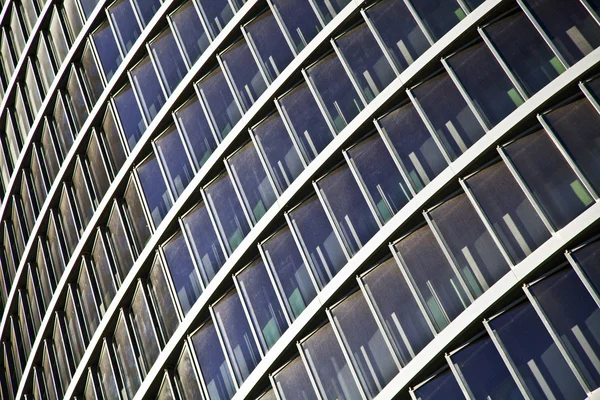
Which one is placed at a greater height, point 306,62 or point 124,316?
point 306,62

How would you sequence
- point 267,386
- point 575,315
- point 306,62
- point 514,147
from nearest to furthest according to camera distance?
point 575,315, point 514,147, point 267,386, point 306,62

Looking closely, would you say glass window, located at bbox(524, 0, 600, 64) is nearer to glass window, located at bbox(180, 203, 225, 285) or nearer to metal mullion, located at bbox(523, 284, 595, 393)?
metal mullion, located at bbox(523, 284, 595, 393)

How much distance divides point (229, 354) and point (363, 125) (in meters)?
6.64

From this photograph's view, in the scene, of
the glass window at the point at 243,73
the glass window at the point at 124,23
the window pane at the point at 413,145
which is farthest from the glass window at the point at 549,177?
the glass window at the point at 124,23

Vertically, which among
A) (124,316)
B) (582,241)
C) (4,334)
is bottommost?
(582,241)

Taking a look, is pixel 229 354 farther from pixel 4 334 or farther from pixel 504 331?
pixel 4 334

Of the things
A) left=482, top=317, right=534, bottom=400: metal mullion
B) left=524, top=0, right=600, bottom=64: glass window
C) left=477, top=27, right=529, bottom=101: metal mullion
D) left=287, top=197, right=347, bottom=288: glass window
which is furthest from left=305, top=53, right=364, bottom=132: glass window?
left=482, top=317, right=534, bottom=400: metal mullion

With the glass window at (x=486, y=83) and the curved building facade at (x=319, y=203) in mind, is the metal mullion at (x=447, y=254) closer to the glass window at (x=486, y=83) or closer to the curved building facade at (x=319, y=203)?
the curved building facade at (x=319, y=203)

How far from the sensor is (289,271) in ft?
81.8

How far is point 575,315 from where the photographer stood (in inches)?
770

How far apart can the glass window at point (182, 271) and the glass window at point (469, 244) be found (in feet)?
25.3

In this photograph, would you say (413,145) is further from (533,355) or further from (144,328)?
(144,328)

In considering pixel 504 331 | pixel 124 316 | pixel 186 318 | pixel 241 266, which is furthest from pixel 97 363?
pixel 504 331

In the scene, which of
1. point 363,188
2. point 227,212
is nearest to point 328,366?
point 363,188
